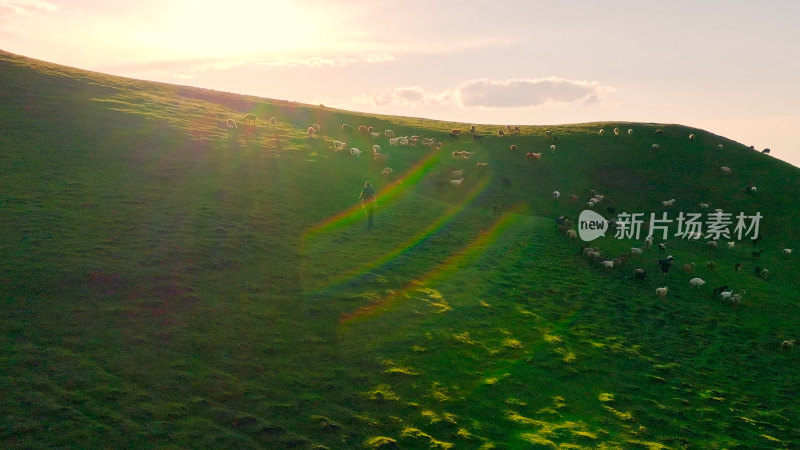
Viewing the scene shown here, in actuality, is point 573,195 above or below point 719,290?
above

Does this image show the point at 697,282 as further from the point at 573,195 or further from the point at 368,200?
the point at 368,200

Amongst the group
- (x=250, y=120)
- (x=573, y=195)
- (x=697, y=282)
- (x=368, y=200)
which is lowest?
(x=697, y=282)

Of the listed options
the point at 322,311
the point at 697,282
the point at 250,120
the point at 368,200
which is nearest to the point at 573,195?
the point at 697,282

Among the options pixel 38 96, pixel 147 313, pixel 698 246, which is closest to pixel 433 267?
pixel 147 313

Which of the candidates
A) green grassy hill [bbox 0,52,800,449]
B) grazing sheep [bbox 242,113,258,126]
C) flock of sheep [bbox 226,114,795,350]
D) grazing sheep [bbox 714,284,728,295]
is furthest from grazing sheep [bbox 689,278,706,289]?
grazing sheep [bbox 242,113,258,126]

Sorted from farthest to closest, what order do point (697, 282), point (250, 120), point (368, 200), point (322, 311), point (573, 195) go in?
1. point (250, 120)
2. point (573, 195)
3. point (697, 282)
4. point (368, 200)
5. point (322, 311)

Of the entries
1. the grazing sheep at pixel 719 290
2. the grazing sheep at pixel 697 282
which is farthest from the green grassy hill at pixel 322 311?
the grazing sheep at pixel 719 290

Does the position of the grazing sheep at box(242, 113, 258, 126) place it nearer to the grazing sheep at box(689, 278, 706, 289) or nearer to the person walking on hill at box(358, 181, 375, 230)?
the person walking on hill at box(358, 181, 375, 230)

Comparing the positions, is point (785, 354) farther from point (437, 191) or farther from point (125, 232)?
point (125, 232)

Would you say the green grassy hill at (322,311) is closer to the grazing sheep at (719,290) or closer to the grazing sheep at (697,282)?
the grazing sheep at (697,282)
